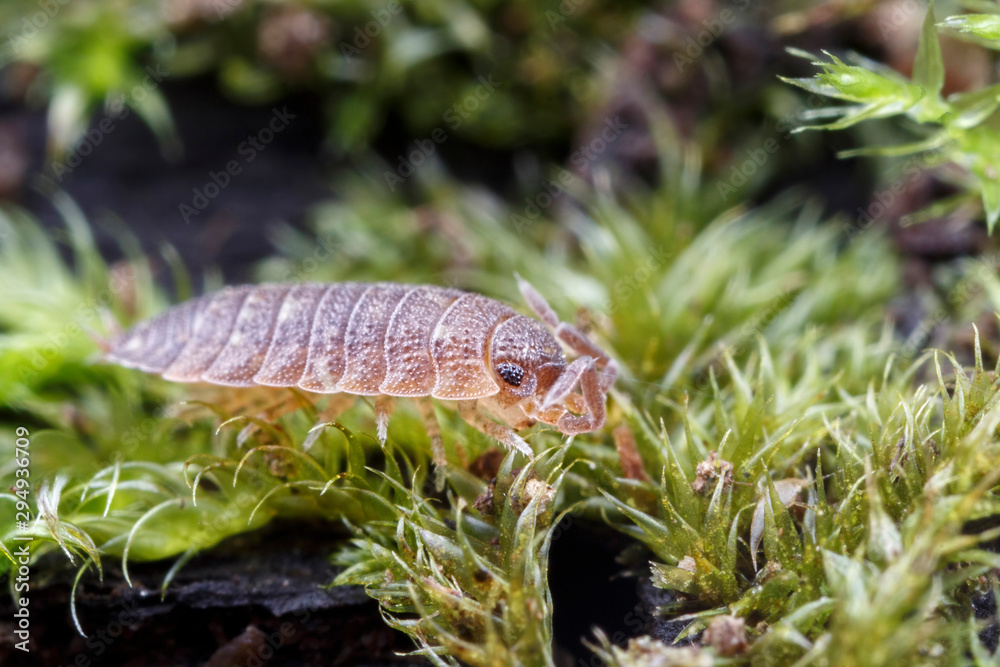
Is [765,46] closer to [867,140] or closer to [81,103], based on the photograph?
[867,140]

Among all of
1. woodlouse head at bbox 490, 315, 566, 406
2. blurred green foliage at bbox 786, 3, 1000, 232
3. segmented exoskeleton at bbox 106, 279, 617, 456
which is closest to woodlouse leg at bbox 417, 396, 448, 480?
segmented exoskeleton at bbox 106, 279, 617, 456

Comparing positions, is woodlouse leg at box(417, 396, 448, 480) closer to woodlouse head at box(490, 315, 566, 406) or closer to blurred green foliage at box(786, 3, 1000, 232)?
woodlouse head at box(490, 315, 566, 406)

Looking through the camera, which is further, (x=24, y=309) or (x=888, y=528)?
(x=24, y=309)

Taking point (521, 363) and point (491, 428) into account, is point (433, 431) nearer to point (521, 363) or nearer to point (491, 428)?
point (491, 428)

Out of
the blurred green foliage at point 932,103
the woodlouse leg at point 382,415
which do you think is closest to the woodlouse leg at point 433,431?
the woodlouse leg at point 382,415

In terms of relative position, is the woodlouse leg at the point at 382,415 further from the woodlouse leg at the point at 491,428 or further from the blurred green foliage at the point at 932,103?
the blurred green foliage at the point at 932,103

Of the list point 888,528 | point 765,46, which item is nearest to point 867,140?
point 765,46

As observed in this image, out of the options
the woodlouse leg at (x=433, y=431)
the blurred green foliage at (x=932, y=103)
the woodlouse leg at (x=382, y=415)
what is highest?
the blurred green foliage at (x=932, y=103)
